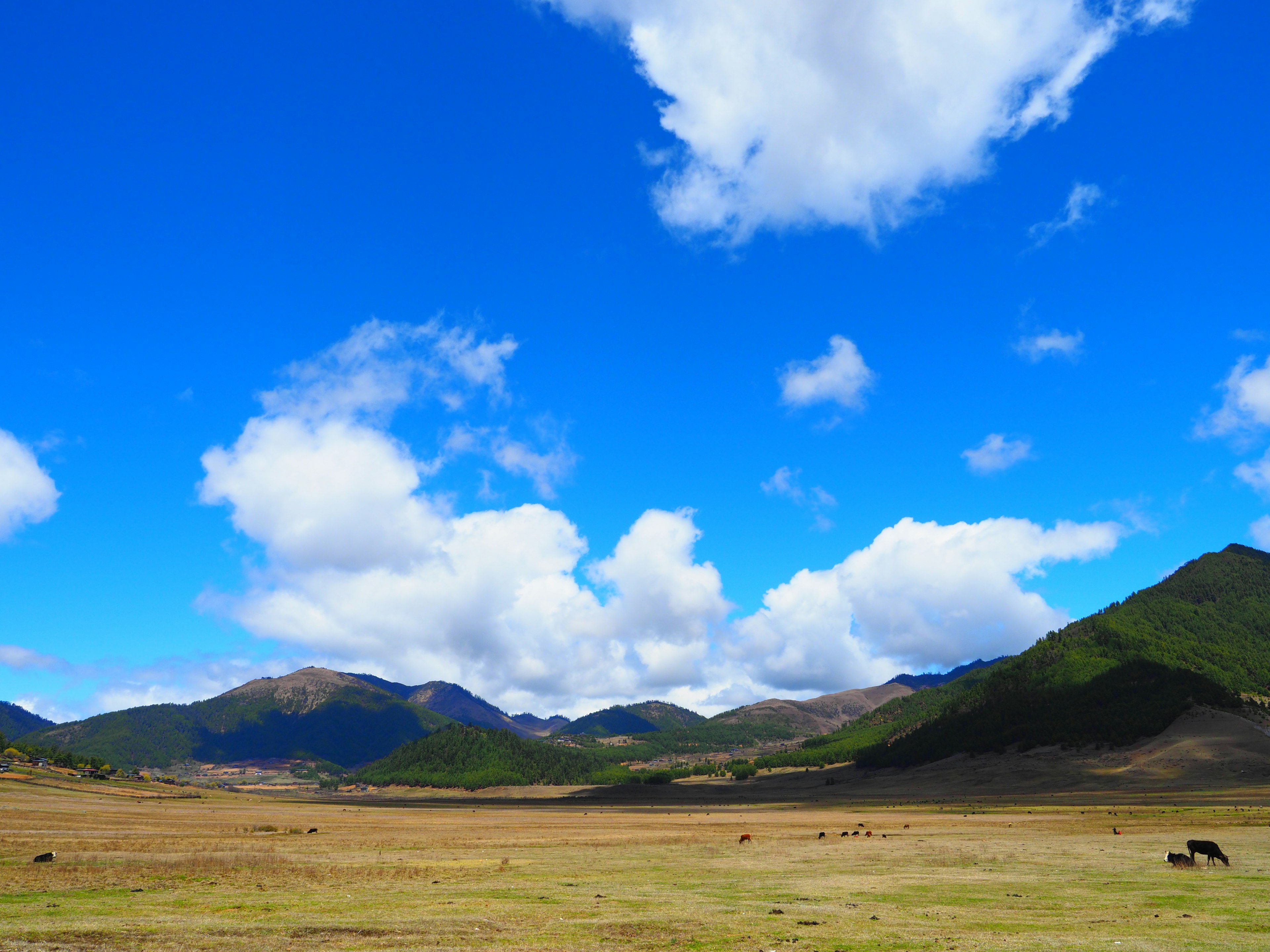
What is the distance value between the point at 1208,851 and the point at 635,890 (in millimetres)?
33272

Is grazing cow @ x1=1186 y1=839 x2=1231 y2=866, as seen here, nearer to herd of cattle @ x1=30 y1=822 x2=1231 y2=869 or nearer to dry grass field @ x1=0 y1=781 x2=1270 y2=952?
herd of cattle @ x1=30 y1=822 x2=1231 y2=869

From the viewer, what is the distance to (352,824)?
104 m

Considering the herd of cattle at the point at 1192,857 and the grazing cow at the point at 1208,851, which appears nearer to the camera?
the herd of cattle at the point at 1192,857

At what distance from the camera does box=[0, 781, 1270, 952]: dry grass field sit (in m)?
22.3

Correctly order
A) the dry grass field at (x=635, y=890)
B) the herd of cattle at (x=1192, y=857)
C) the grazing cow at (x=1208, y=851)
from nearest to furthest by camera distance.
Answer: the dry grass field at (x=635, y=890), the herd of cattle at (x=1192, y=857), the grazing cow at (x=1208, y=851)

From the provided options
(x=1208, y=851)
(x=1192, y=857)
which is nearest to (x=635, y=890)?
(x=1192, y=857)

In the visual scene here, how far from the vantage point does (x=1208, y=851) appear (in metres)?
40.3

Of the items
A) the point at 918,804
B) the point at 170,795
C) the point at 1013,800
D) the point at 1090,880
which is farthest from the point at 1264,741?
the point at 170,795

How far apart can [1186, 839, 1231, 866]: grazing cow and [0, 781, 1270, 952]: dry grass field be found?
125cm

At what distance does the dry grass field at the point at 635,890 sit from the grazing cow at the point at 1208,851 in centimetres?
125

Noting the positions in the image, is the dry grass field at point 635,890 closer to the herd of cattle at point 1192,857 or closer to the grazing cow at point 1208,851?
the herd of cattle at point 1192,857

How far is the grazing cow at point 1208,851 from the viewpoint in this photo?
40.1 meters

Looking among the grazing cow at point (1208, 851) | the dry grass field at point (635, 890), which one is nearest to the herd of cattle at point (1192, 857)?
the grazing cow at point (1208, 851)

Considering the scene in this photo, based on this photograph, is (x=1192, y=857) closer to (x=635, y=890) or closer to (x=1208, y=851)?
(x=1208, y=851)
